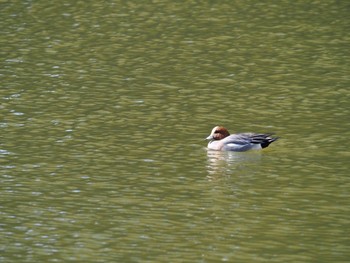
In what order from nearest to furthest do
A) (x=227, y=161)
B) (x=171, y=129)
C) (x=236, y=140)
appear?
(x=227, y=161)
(x=236, y=140)
(x=171, y=129)

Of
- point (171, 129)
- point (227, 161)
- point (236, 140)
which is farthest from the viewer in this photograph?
point (171, 129)

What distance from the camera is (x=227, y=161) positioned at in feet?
81.9

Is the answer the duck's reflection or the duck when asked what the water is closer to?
the duck's reflection

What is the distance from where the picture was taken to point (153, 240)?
19141mm

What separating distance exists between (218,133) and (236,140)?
1.40ft

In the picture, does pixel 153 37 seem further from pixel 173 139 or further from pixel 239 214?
pixel 239 214

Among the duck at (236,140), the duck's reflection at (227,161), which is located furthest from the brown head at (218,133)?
the duck's reflection at (227,161)

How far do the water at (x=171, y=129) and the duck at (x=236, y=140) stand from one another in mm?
318

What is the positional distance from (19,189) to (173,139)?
4896mm

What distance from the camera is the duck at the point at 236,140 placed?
2511cm

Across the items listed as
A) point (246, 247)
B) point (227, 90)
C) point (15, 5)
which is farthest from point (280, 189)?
point (15, 5)

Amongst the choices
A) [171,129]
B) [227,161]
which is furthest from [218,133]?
[171,129]

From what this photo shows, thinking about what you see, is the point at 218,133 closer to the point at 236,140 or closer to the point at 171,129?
the point at 236,140

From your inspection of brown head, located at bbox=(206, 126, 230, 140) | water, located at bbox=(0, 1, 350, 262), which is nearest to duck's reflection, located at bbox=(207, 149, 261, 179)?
water, located at bbox=(0, 1, 350, 262)
